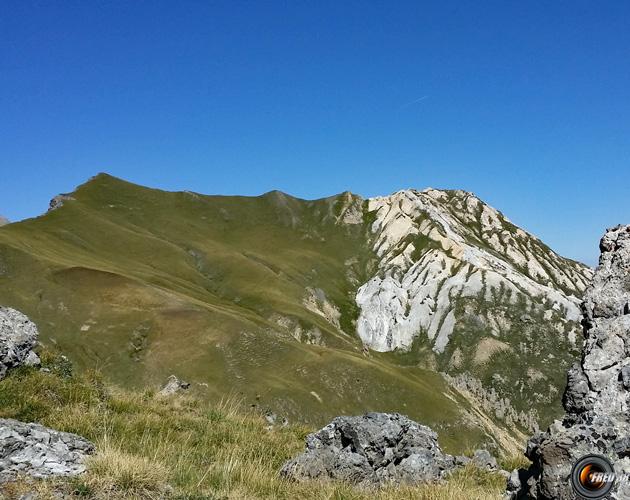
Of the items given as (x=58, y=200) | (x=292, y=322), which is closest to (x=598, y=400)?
(x=292, y=322)

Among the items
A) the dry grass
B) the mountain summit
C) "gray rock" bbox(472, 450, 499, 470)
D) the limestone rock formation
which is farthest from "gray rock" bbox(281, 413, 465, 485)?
the limestone rock formation

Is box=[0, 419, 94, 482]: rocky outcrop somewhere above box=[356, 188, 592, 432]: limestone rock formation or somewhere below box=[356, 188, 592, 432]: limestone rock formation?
below

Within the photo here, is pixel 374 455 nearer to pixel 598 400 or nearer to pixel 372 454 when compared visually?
pixel 372 454

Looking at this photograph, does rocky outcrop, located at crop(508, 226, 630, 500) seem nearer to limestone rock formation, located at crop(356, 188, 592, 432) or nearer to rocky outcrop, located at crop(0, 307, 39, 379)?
rocky outcrop, located at crop(0, 307, 39, 379)

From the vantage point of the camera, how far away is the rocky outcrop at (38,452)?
296 inches

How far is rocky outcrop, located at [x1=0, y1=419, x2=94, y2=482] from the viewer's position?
7.52 meters

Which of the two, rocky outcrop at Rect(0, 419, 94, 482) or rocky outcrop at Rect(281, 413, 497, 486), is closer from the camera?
rocky outcrop at Rect(0, 419, 94, 482)

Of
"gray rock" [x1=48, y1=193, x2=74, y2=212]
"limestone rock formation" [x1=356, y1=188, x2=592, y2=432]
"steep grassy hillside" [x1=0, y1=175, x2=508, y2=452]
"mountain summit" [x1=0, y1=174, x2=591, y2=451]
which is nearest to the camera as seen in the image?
"steep grassy hillside" [x1=0, y1=175, x2=508, y2=452]

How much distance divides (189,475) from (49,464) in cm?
219

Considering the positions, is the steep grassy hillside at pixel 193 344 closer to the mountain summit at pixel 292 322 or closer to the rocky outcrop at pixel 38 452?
the mountain summit at pixel 292 322

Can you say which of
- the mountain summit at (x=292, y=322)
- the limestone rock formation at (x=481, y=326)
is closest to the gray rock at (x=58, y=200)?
the mountain summit at (x=292, y=322)

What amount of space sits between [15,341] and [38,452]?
27.6ft

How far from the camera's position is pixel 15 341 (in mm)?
14961

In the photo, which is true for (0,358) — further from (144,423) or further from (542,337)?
(542,337)
